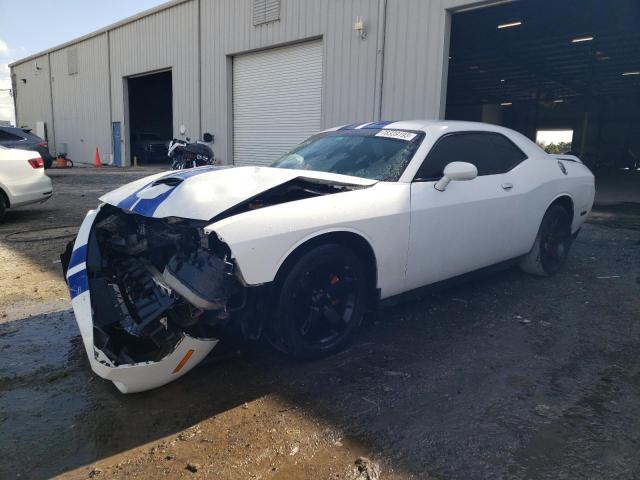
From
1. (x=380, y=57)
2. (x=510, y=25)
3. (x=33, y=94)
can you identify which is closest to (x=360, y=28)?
(x=380, y=57)

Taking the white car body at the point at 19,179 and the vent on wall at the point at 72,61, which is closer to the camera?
the white car body at the point at 19,179

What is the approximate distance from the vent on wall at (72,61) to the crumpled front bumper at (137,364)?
2376 centimetres

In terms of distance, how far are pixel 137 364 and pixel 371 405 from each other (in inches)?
49.1

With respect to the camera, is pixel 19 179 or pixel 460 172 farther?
pixel 19 179

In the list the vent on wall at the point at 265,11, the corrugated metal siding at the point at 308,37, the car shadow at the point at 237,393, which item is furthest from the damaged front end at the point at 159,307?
the vent on wall at the point at 265,11

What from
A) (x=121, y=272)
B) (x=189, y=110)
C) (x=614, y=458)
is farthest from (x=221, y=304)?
(x=189, y=110)

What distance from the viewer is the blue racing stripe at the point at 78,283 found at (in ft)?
9.46

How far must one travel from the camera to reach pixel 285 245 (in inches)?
108

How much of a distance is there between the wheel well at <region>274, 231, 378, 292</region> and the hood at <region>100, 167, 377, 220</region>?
0.38m

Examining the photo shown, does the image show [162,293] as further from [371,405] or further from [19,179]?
[19,179]

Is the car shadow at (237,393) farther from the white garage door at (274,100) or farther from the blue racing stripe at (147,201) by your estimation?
the white garage door at (274,100)

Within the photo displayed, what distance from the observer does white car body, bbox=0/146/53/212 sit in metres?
7.51

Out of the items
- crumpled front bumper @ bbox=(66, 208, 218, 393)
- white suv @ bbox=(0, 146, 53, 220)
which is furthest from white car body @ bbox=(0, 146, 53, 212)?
crumpled front bumper @ bbox=(66, 208, 218, 393)

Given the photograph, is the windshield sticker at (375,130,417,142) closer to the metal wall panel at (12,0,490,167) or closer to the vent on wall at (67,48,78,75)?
the metal wall panel at (12,0,490,167)
